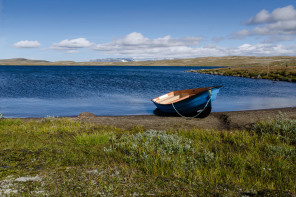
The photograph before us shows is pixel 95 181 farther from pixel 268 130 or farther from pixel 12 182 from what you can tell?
pixel 268 130

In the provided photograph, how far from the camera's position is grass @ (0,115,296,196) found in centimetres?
470

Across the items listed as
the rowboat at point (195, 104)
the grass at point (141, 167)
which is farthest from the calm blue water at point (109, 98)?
the grass at point (141, 167)

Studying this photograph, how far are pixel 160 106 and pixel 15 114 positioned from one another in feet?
40.8

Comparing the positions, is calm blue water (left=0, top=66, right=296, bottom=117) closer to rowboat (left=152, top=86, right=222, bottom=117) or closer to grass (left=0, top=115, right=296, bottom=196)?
rowboat (left=152, top=86, right=222, bottom=117)

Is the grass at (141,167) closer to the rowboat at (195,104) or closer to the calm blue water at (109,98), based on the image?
the rowboat at (195,104)

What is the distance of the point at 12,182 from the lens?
491cm

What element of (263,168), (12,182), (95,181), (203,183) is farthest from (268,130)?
(12,182)

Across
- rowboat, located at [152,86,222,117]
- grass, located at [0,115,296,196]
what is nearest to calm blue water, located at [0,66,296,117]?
rowboat, located at [152,86,222,117]

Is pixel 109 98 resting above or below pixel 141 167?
below

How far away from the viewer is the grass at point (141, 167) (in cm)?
470

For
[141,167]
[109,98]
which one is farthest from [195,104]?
[109,98]

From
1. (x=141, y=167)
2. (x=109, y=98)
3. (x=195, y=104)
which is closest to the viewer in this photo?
(x=141, y=167)

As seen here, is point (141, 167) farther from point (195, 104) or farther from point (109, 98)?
point (109, 98)

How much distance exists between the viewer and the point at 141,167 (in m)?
6.08
